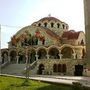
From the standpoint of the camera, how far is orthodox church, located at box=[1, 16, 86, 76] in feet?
140

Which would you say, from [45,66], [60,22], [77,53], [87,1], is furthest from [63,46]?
[87,1]

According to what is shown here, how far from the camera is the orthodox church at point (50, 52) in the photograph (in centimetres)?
4259

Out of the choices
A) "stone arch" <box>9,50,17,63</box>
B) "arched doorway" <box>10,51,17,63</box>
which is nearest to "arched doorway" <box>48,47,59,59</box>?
"stone arch" <box>9,50,17,63</box>

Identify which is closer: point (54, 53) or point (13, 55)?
point (54, 53)

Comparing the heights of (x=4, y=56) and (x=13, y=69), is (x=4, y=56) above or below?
above

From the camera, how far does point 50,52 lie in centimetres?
4975

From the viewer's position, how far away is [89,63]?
32531 millimetres

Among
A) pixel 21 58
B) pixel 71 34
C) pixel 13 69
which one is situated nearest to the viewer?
pixel 13 69

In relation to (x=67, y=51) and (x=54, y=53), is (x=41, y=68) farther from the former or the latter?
(x=67, y=51)

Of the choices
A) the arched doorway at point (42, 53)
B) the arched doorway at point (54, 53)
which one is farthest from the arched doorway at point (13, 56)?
the arched doorway at point (54, 53)

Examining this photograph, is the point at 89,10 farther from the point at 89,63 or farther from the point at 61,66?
the point at 61,66

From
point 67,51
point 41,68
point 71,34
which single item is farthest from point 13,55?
point 71,34

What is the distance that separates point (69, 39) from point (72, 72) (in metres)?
12.2

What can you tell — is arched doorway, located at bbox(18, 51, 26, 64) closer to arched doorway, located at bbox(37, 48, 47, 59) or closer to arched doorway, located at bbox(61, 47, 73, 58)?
arched doorway, located at bbox(37, 48, 47, 59)
